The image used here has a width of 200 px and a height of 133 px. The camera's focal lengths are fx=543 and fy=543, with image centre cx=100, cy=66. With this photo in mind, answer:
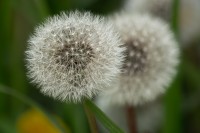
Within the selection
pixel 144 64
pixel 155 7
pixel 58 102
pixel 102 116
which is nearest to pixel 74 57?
pixel 102 116

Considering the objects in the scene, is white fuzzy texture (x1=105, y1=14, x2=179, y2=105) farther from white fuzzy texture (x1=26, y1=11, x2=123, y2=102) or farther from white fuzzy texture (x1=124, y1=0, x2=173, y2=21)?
white fuzzy texture (x1=124, y1=0, x2=173, y2=21)

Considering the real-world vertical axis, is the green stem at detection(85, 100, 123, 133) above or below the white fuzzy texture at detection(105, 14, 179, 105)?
below

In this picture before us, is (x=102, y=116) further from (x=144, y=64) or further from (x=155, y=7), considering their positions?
(x=155, y=7)

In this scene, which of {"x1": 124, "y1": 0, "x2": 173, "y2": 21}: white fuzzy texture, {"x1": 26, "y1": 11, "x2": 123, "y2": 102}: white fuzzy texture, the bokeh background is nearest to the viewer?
{"x1": 26, "y1": 11, "x2": 123, "y2": 102}: white fuzzy texture

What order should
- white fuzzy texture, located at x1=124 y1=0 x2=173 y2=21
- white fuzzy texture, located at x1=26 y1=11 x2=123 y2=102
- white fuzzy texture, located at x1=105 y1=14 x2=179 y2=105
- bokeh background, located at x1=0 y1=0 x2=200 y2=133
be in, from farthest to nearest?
white fuzzy texture, located at x1=124 y1=0 x2=173 y2=21 → bokeh background, located at x1=0 y1=0 x2=200 y2=133 → white fuzzy texture, located at x1=105 y1=14 x2=179 y2=105 → white fuzzy texture, located at x1=26 y1=11 x2=123 y2=102

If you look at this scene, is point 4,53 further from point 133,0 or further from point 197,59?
point 197,59

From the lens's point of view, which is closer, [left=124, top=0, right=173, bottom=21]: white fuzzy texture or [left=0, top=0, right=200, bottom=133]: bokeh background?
[left=0, top=0, right=200, bottom=133]: bokeh background

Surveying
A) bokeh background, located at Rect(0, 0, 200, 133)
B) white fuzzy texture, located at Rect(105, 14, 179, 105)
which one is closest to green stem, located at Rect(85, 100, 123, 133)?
white fuzzy texture, located at Rect(105, 14, 179, 105)
